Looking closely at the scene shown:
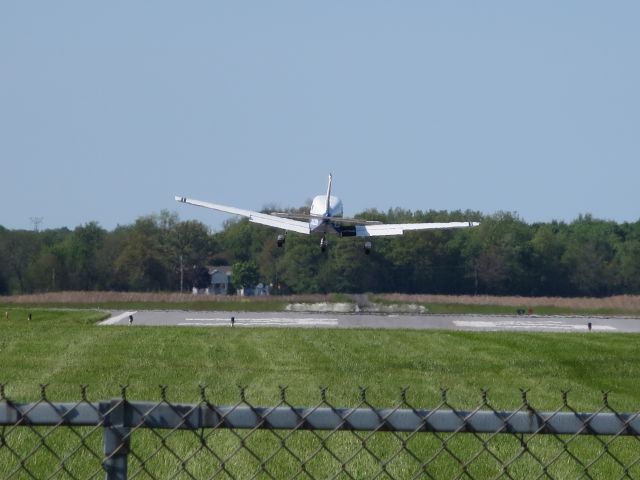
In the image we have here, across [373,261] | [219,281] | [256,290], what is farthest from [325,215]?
[219,281]

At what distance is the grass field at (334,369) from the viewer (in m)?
11.9

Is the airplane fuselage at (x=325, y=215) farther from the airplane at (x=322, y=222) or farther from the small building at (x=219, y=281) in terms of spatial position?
the small building at (x=219, y=281)

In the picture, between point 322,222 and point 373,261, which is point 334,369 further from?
point 373,261

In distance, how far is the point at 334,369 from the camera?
2169cm

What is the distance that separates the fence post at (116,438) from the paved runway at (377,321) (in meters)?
42.9

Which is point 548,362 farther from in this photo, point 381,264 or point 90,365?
point 381,264

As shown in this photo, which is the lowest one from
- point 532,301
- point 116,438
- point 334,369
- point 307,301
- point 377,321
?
point 334,369

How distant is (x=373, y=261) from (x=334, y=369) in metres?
61.7

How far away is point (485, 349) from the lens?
27.2 metres

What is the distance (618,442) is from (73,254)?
272ft

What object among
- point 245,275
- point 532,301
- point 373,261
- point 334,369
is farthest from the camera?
point 245,275

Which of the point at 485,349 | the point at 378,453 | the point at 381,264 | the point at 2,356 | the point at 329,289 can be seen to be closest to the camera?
the point at 378,453

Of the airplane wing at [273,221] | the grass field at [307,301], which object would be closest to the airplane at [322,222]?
the airplane wing at [273,221]

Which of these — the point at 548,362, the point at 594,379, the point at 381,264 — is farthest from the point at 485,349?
the point at 381,264
